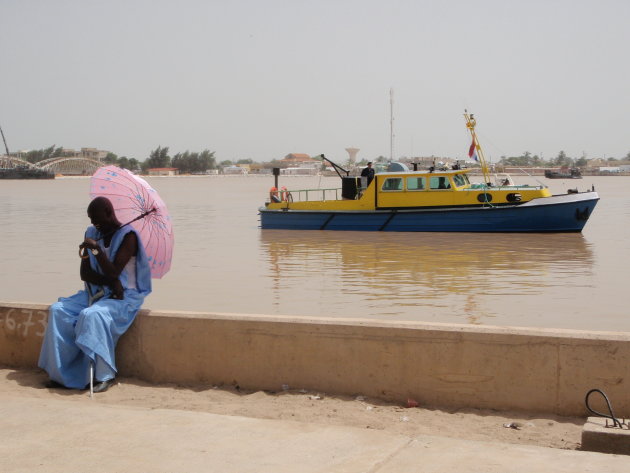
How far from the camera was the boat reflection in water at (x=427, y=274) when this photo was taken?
11.2 meters

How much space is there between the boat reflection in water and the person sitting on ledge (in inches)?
204

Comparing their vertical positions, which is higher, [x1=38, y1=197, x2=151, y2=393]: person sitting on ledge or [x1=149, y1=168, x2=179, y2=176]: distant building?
[x1=149, y1=168, x2=179, y2=176]: distant building

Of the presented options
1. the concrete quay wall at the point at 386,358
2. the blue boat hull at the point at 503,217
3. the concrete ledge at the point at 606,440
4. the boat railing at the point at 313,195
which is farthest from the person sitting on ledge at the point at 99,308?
the boat railing at the point at 313,195

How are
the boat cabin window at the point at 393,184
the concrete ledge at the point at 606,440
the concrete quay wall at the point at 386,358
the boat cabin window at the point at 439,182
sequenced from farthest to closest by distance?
the boat cabin window at the point at 393,184 → the boat cabin window at the point at 439,182 → the concrete quay wall at the point at 386,358 → the concrete ledge at the point at 606,440

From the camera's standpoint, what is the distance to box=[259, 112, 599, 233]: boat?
23.1m

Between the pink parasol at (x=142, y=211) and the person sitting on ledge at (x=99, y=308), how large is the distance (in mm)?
466

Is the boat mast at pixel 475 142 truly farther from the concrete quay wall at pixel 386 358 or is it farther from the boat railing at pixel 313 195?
the concrete quay wall at pixel 386 358

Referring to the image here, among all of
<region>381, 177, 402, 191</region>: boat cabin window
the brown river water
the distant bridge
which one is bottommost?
the brown river water

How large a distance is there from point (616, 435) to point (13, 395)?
Answer: 11.3ft

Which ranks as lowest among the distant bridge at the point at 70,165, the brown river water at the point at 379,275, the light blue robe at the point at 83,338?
the brown river water at the point at 379,275

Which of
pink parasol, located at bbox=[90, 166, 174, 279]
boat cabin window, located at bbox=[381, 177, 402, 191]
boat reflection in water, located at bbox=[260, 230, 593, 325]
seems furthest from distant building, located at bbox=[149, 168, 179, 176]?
pink parasol, located at bbox=[90, 166, 174, 279]

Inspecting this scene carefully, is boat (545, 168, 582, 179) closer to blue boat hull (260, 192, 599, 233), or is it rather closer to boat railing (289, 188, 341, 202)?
boat railing (289, 188, 341, 202)

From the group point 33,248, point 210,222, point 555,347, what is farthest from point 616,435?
point 210,222

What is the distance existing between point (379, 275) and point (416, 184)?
8.97 metres
